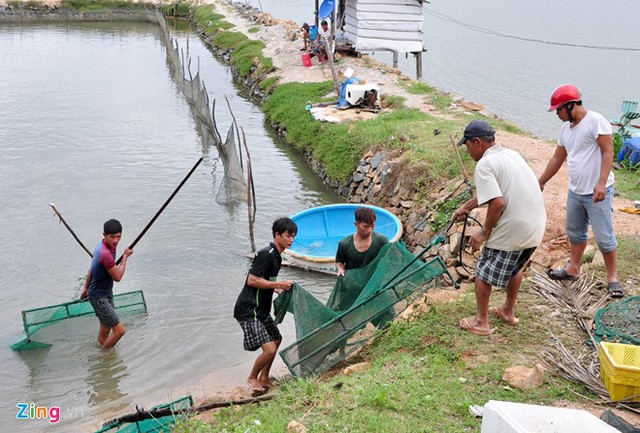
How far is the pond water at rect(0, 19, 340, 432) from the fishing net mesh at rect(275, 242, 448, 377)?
5.23 ft

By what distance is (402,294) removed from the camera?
575 centimetres

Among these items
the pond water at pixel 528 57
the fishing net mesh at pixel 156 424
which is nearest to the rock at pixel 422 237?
the fishing net mesh at pixel 156 424

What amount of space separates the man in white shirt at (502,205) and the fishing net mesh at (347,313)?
680 millimetres

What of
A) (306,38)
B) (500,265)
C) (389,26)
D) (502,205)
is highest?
(389,26)

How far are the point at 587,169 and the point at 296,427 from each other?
337cm

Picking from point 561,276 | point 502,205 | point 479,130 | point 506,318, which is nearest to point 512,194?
point 502,205

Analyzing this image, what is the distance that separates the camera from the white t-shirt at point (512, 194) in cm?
481

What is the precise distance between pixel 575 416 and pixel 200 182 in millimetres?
11670

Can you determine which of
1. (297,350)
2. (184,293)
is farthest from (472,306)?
(184,293)

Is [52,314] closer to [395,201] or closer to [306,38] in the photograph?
[395,201]

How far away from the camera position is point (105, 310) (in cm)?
698

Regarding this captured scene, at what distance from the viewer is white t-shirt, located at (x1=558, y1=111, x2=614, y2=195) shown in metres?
5.50

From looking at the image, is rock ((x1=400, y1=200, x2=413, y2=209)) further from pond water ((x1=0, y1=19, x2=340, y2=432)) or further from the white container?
the white container

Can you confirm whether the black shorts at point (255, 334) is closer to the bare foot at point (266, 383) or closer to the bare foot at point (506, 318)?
the bare foot at point (266, 383)
